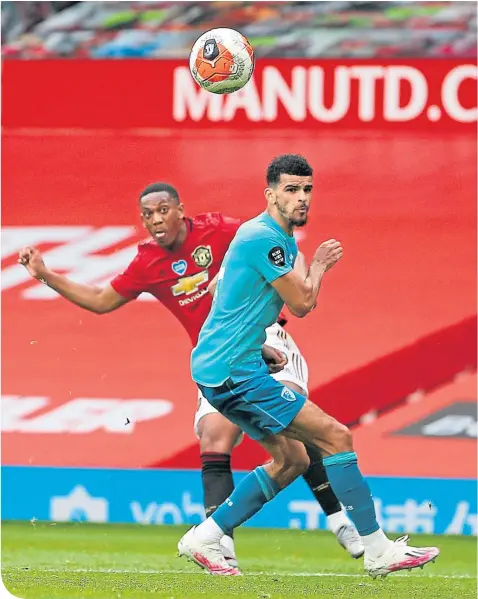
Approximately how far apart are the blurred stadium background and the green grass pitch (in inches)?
15.0

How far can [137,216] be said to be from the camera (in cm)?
891

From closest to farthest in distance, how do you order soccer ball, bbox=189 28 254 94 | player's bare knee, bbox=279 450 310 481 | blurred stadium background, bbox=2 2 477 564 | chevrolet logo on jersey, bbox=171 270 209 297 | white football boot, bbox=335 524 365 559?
1. player's bare knee, bbox=279 450 310 481
2. white football boot, bbox=335 524 365 559
3. soccer ball, bbox=189 28 254 94
4. chevrolet logo on jersey, bbox=171 270 209 297
5. blurred stadium background, bbox=2 2 477 564

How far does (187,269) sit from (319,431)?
72.5 inches

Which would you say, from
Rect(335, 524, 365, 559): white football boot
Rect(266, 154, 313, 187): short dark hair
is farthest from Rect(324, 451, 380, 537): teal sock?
Rect(266, 154, 313, 187): short dark hair

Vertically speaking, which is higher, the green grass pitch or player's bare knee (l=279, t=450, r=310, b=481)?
player's bare knee (l=279, t=450, r=310, b=481)

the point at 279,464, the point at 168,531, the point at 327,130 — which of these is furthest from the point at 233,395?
the point at 327,130

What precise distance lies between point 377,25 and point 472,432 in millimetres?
2927

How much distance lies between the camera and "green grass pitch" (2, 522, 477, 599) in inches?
216

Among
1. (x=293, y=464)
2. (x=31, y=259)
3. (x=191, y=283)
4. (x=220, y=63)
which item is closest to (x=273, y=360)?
(x=293, y=464)

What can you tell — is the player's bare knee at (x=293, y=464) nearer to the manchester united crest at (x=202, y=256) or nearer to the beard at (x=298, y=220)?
the beard at (x=298, y=220)

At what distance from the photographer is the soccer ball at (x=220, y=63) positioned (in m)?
6.47

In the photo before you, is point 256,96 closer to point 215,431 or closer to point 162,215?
point 162,215

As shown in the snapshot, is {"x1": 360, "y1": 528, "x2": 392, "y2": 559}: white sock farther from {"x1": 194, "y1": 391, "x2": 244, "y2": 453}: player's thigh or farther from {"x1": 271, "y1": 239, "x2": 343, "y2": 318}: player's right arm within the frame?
{"x1": 194, "y1": 391, "x2": 244, "y2": 453}: player's thigh

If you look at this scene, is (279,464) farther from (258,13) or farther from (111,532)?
(258,13)
